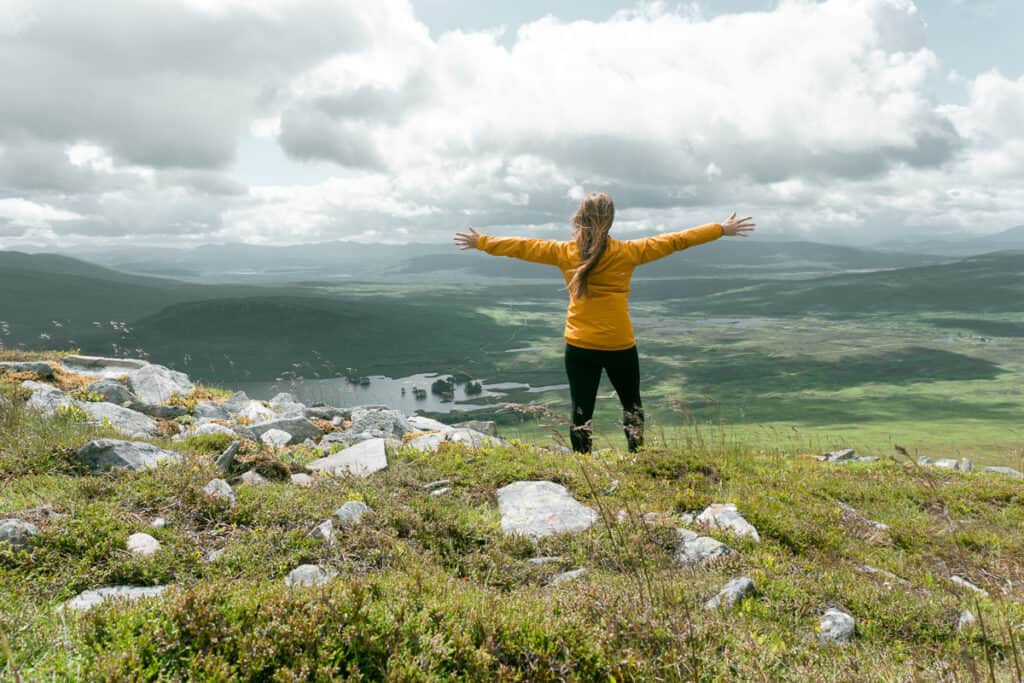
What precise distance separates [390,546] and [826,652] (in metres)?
3.46

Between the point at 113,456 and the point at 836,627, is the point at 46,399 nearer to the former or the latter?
the point at 113,456

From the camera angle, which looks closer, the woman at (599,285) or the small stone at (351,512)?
the small stone at (351,512)

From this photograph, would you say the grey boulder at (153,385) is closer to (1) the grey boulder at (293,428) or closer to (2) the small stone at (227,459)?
(1) the grey boulder at (293,428)

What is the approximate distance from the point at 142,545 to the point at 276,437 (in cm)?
554

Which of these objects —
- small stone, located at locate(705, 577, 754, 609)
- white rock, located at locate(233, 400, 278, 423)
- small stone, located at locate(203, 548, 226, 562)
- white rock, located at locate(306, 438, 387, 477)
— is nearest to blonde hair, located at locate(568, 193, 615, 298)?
white rock, located at locate(306, 438, 387, 477)


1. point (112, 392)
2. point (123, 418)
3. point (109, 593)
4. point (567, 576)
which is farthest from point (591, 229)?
point (112, 392)

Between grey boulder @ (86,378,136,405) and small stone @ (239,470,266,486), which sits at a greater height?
grey boulder @ (86,378,136,405)

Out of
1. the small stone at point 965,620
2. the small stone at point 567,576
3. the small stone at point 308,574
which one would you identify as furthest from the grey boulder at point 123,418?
the small stone at point 965,620

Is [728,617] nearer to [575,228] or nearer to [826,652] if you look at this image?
[826,652]

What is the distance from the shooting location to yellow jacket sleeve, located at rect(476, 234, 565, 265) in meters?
8.45

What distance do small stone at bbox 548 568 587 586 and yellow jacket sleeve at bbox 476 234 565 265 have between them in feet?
15.3

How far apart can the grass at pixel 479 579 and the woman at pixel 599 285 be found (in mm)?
1056

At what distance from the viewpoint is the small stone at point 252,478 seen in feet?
22.6

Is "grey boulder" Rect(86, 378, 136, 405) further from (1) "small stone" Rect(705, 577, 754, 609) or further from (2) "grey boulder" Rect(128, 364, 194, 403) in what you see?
(1) "small stone" Rect(705, 577, 754, 609)
